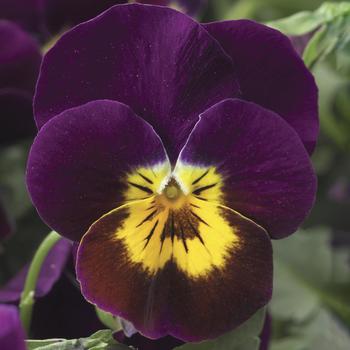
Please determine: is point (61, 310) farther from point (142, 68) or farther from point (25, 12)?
point (25, 12)

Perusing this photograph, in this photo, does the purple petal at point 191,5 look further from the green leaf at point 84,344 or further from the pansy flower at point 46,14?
the green leaf at point 84,344

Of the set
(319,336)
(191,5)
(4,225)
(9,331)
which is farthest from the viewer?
(191,5)

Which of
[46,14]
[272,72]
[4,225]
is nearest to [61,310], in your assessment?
[4,225]

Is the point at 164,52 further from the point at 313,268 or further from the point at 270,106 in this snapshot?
the point at 313,268

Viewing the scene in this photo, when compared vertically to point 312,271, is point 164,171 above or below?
above

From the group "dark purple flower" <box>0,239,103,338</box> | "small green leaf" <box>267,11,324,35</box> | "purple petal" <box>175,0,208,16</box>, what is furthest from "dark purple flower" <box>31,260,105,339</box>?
"purple petal" <box>175,0,208,16</box>

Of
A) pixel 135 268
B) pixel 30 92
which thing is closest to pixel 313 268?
pixel 30 92

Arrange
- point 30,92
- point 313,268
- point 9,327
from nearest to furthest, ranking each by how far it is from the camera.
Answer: point 9,327
point 30,92
point 313,268
